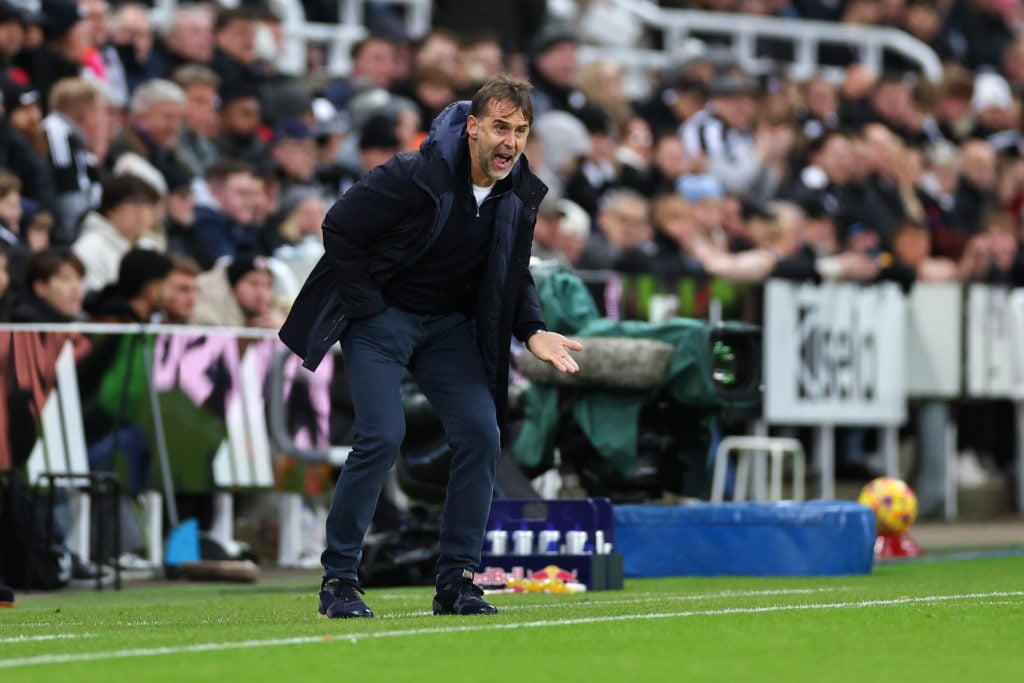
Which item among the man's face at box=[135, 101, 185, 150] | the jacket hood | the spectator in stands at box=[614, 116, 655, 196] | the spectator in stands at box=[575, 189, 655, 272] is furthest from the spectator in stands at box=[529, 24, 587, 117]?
the jacket hood

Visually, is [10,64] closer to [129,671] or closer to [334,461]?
[334,461]

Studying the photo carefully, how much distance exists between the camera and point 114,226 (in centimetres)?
1425

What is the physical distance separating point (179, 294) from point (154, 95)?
8.01 ft

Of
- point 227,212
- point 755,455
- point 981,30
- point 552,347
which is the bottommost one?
point 755,455

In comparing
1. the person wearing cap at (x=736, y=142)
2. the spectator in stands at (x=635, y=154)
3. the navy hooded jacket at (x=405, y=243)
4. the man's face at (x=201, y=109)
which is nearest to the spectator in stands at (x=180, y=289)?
the man's face at (x=201, y=109)

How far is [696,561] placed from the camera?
12742mm

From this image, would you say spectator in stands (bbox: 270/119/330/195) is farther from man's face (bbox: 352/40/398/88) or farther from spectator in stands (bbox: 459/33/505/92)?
spectator in stands (bbox: 459/33/505/92)

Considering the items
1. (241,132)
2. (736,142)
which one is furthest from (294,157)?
(736,142)

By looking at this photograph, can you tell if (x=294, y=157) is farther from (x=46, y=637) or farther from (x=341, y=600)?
Result: (x=46, y=637)

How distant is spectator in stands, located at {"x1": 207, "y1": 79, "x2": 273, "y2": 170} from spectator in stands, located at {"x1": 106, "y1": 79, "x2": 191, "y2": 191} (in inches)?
30.9

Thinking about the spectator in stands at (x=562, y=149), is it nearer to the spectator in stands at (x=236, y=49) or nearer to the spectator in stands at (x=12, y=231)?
the spectator in stands at (x=236, y=49)

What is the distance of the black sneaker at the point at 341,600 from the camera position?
8477 millimetres

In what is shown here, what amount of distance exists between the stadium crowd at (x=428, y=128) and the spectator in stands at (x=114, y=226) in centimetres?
1

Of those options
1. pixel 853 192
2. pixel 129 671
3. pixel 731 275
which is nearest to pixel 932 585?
pixel 129 671
